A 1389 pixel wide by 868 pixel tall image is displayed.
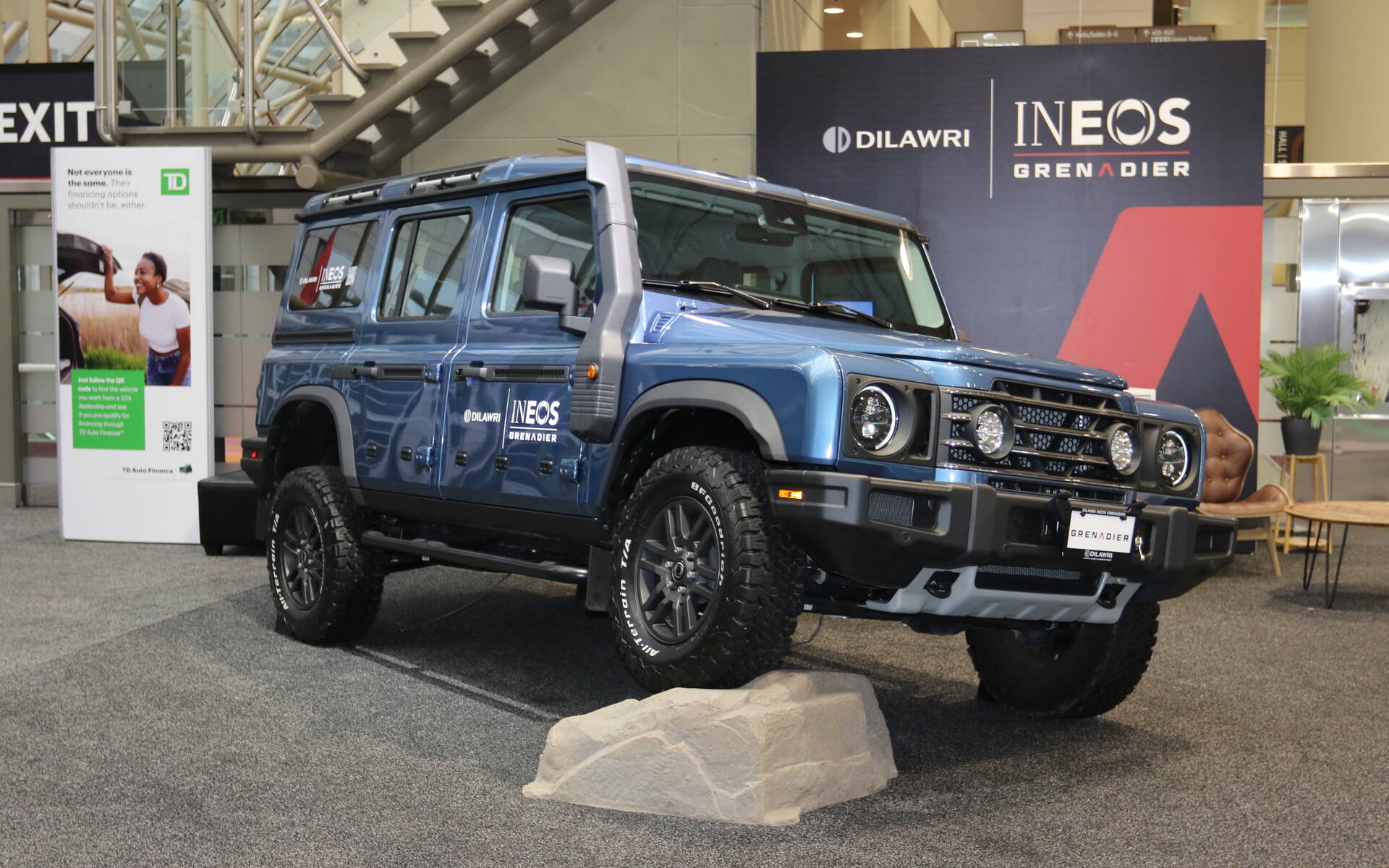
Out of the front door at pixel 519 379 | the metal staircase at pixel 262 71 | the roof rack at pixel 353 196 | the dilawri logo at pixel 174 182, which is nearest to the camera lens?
the front door at pixel 519 379

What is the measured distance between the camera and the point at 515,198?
17.2 ft

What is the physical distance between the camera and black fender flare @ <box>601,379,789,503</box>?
389cm

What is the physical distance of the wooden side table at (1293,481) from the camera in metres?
10.1

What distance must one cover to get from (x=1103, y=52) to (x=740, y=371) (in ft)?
23.3

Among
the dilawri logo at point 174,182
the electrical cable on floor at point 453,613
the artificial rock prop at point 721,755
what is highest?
the dilawri logo at point 174,182

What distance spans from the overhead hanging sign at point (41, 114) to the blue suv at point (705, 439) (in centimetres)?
Result: 736

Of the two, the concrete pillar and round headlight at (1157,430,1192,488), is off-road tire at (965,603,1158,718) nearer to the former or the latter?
round headlight at (1157,430,1192,488)

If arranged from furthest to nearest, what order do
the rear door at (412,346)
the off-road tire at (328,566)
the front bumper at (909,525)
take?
the off-road tire at (328,566), the rear door at (412,346), the front bumper at (909,525)

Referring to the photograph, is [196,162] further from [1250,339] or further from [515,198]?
[1250,339]

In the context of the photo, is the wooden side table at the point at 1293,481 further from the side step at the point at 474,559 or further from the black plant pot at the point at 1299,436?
the side step at the point at 474,559

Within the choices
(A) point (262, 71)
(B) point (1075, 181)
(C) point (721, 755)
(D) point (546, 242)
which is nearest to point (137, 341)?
(A) point (262, 71)

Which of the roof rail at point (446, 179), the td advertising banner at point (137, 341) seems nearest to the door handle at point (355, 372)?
the roof rail at point (446, 179)

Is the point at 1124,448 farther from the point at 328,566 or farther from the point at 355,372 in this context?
the point at 328,566

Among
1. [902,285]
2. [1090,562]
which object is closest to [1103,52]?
[902,285]
